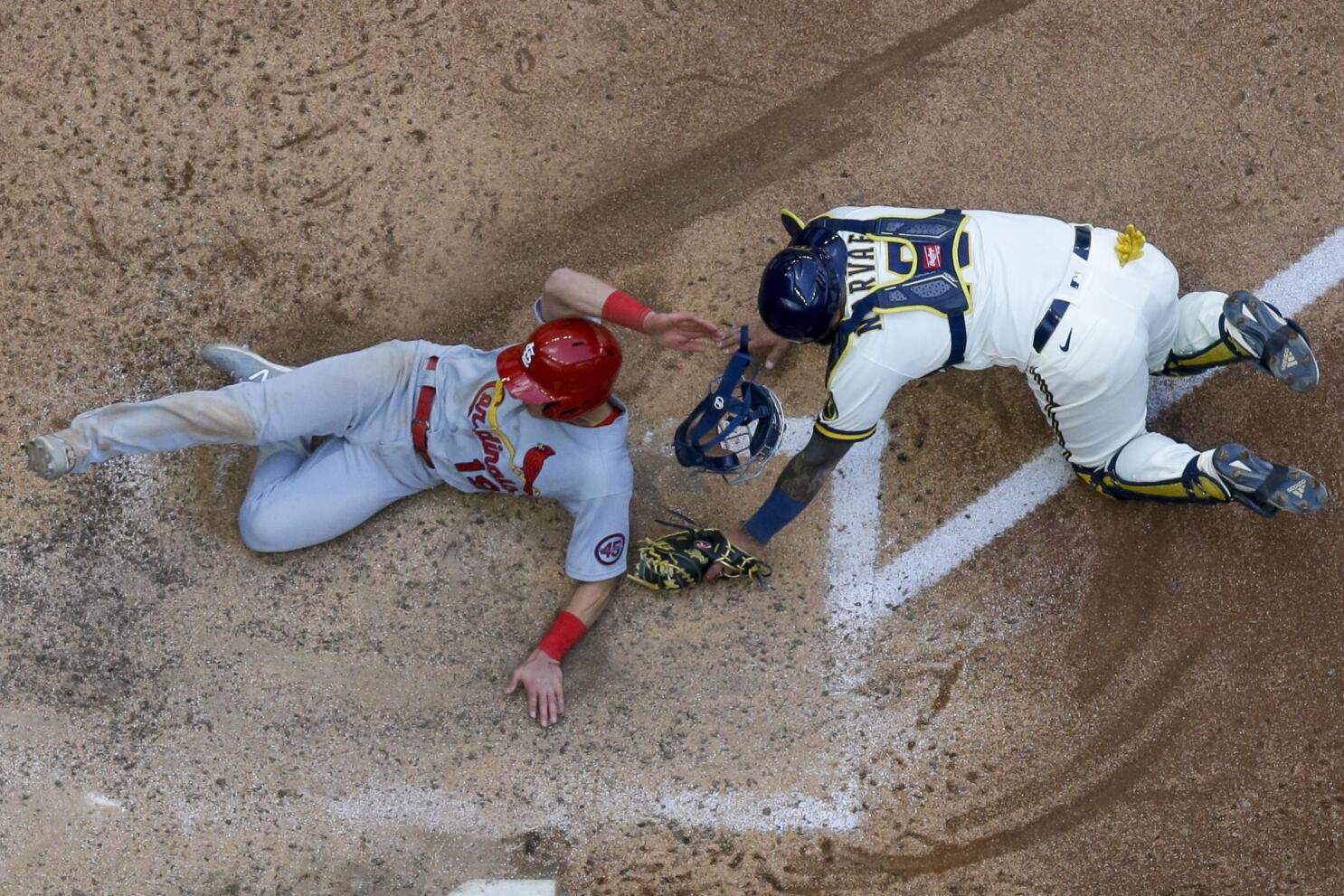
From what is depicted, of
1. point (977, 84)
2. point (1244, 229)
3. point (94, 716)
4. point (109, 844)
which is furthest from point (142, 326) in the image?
point (1244, 229)

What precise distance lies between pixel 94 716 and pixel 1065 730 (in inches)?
178

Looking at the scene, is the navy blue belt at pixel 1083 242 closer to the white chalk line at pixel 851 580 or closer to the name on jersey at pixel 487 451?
the white chalk line at pixel 851 580

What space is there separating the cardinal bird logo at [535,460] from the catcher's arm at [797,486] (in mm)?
967

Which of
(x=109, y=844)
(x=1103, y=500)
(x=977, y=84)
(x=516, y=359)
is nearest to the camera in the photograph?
(x=516, y=359)

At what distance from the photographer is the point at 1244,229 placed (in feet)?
17.4

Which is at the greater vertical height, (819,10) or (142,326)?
(819,10)

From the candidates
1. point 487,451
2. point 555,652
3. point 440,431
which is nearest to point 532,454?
point 487,451

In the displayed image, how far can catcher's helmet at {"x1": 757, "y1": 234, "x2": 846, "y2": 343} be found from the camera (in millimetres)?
3965

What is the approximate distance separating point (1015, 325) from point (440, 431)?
251 cm

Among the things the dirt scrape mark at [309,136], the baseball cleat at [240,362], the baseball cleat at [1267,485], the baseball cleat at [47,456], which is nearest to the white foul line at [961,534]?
the baseball cleat at [1267,485]

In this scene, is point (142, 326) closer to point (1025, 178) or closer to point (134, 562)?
point (134, 562)

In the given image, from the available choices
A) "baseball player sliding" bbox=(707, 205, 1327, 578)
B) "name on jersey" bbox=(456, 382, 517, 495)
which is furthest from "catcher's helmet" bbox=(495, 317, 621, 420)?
"baseball player sliding" bbox=(707, 205, 1327, 578)

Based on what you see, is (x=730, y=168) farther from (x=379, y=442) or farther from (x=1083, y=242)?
(x=379, y=442)

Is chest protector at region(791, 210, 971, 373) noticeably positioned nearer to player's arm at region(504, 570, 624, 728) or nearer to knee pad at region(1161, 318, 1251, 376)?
knee pad at region(1161, 318, 1251, 376)
